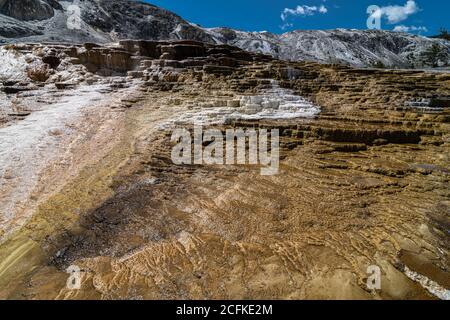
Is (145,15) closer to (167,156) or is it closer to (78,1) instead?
(78,1)

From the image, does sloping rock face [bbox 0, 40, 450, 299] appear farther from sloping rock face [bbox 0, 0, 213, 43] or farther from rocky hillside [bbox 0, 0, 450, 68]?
sloping rock face [bbox 0, 0, 213, 43]

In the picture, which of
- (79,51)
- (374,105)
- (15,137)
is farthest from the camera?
(79,51)

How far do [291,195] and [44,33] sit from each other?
136 ft

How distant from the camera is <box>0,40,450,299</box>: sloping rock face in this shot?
4.92m

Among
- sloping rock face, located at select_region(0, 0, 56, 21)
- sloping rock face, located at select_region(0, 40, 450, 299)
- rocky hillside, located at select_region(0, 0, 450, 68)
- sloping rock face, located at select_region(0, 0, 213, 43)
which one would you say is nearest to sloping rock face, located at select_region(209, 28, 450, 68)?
rocky hillside, located at select_region(0, 0, 450, 68)

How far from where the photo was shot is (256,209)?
6.79m

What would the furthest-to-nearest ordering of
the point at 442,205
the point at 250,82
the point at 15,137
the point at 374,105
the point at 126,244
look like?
the point at 250,82 < the point at 374,105 < the point at 15,137 < the point at 442,205 < the point at 126,244

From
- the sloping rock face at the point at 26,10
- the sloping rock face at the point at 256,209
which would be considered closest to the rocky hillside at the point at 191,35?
the sloping rock face at the point at 26,10

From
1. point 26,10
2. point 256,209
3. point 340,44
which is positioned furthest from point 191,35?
point 256,209

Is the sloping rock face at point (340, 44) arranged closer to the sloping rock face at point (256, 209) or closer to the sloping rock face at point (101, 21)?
the sloping rock face at point (101, 21)

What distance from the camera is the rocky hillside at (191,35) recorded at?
40469 mm

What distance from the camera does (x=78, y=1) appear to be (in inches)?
2148

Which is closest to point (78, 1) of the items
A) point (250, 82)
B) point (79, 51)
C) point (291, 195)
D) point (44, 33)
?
point (44, 33)

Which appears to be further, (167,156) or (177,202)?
(167,156)
